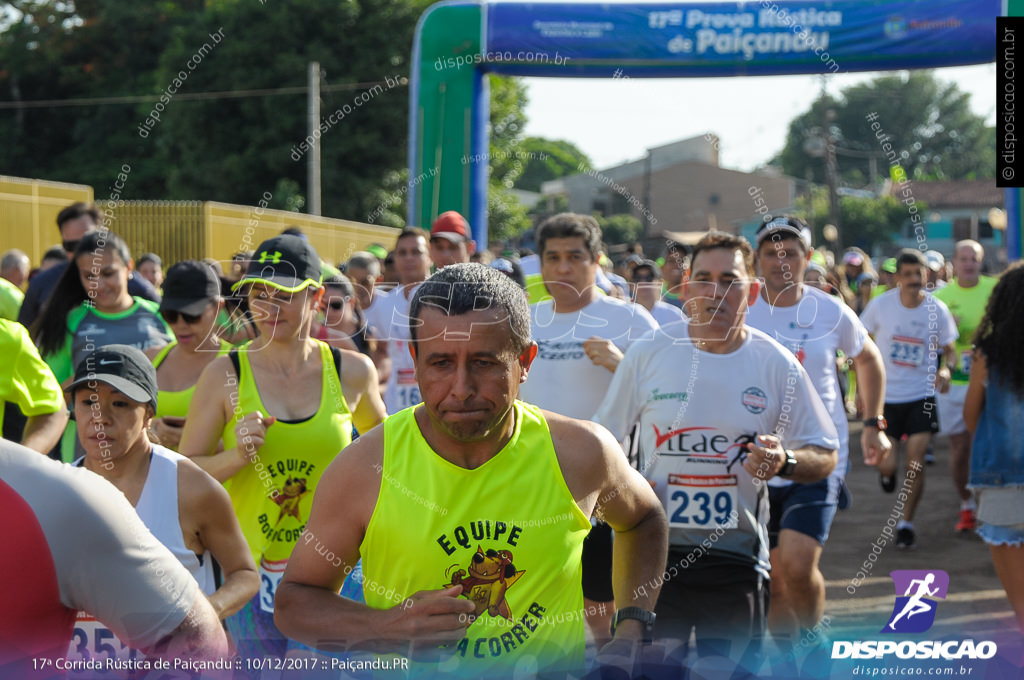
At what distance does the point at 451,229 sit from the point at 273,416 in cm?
315

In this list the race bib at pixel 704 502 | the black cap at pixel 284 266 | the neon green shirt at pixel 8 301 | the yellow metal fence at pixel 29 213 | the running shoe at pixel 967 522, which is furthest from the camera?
the yellow metal fence at pixel 29 213

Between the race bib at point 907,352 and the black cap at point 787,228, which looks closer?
the black cap at point 787,228

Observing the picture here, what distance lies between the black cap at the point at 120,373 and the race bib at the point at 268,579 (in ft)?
3.03

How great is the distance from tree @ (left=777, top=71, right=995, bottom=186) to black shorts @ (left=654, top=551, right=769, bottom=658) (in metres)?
58.1

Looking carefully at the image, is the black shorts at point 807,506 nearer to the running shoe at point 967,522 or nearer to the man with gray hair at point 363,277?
the running shoe at point 967,522

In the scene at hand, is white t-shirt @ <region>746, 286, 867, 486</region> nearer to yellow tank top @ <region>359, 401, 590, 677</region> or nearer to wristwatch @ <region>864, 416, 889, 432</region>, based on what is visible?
wristwatch @ <region>864, 416, 889, 432</region>

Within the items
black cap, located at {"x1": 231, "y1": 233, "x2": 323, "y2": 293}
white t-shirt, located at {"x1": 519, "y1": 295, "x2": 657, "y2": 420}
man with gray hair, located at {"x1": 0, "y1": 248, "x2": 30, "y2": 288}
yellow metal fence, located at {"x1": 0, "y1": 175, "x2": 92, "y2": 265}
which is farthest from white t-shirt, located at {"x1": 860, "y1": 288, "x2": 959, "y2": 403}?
yellow metal fence, located at {"x1": 0, "y1": 175, "x2": 92, "y2": 265}

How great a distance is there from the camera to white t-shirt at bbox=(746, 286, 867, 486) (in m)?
5.02

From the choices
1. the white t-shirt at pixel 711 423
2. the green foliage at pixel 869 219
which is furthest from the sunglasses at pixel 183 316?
the green foliage at pixel 869 219

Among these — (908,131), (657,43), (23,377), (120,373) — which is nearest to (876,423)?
(120,373)

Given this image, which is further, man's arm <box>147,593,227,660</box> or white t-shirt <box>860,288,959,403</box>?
white t-shirt <box>860,288,959,403</box>

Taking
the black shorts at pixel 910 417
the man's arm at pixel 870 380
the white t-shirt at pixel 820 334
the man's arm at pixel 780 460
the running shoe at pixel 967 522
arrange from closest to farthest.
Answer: the man's arm at pixel 780 460, the white t-shirt at pixel 820 334, the man's arm at pixel 870 380, the running shoe at pixel 967 522, the black shorts at pixel 910 417

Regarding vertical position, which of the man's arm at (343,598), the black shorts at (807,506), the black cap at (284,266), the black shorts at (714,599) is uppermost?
the black cap at (284,266)

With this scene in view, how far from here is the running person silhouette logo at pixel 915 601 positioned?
94.9 inches
